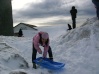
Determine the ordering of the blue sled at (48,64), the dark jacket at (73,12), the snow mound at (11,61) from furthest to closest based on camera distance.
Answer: the dark jacket at (73,12) < the snow mound at (11,61) < the blue sled at (48,64)

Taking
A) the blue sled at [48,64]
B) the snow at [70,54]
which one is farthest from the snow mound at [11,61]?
the blue sled at [48,64]

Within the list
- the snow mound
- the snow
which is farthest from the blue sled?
the snow mound

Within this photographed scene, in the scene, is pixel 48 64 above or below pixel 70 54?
below

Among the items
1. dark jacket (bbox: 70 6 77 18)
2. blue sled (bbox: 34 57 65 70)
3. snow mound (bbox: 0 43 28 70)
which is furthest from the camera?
dark jacket (bbox: 70 6 77 18)

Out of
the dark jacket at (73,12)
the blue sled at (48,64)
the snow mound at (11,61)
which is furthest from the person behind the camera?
the dark jacket at (73,12)

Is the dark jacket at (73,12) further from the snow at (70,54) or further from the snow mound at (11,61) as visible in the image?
the snow mound at (11,61)

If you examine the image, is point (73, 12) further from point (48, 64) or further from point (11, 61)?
point (11, 61)

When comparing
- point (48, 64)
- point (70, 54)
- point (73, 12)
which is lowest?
point (48, 64)

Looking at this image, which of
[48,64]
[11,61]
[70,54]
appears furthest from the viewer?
[70,54]

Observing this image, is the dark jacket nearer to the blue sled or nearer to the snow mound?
the snow mound

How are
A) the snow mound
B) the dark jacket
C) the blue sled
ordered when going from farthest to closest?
the dark jacket → the snow mound → the blue sled

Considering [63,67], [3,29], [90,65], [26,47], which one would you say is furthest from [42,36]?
[3,29]

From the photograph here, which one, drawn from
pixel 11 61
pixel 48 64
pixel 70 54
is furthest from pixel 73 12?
pixel 11 61

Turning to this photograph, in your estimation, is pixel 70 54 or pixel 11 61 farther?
pixel 70 54
